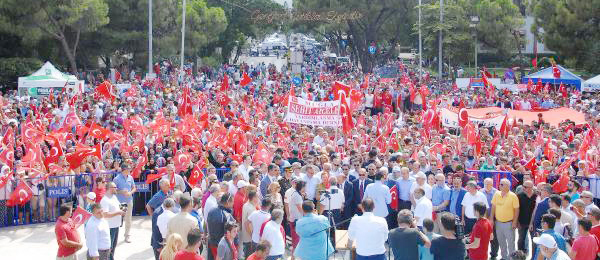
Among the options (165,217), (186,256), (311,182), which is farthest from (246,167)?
(186,256)

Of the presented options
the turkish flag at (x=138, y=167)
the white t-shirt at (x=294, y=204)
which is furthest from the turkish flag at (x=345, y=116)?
the white t-shirt at (x=294, y=204)

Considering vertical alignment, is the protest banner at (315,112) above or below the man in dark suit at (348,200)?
above

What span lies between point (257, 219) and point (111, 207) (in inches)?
92.7

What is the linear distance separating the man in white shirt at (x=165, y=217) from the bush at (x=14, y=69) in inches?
1256

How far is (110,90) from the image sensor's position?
26.6 metres

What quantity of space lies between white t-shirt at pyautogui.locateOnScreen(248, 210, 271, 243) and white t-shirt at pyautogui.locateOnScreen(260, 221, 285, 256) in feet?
1.95

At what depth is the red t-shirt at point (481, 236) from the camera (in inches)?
411

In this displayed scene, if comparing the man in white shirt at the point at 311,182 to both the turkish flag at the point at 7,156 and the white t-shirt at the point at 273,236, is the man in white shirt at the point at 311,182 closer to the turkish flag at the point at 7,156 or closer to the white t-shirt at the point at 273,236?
the white t-shirt at the point at 273,236

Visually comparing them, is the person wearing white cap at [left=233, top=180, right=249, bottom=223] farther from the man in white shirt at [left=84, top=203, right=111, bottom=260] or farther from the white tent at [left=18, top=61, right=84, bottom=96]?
the white tent at [left=18, top=61, right=84, bottom=96]

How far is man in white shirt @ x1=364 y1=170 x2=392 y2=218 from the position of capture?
12.5m

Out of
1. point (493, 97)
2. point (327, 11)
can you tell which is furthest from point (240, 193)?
point (327, 11)

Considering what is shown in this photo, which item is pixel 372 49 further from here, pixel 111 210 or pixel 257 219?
pixel 257 219

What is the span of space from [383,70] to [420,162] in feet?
117

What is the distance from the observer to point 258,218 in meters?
10.8
